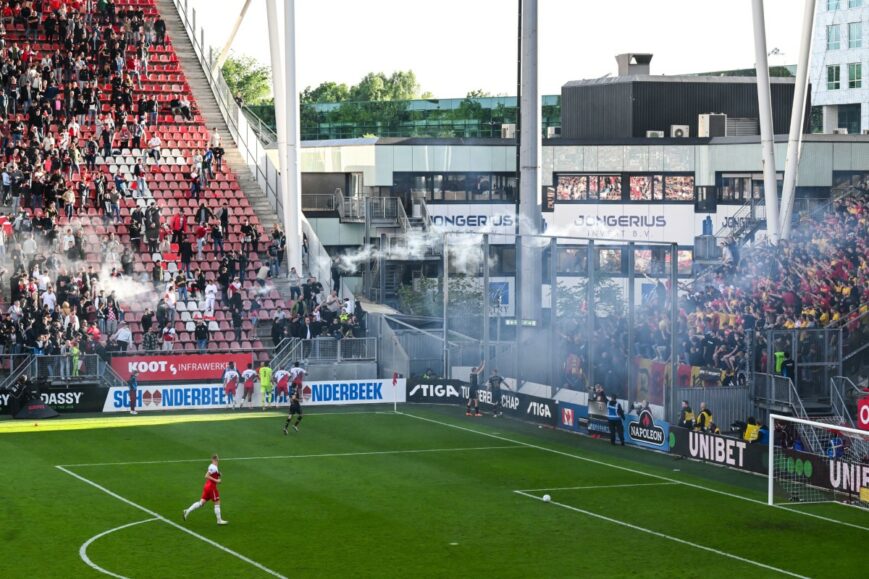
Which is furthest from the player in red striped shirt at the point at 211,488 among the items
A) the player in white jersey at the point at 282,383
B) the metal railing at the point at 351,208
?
the metal railing at the point at 351,208

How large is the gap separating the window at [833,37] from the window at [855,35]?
1132 millimetres

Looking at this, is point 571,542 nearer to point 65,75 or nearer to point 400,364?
point 400,364

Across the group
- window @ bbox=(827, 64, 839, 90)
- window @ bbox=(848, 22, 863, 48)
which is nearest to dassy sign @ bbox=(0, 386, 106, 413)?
window @ bbox=(827, 64, 839, 90)

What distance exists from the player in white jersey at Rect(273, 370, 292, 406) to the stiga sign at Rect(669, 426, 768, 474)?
16404 millimetres

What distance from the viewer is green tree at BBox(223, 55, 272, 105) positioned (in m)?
161

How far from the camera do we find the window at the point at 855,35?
115m

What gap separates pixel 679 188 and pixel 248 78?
320 ft

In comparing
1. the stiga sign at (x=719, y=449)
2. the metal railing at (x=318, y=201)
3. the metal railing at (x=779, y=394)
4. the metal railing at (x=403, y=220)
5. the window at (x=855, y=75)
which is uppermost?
the window at (x=855, y=75)

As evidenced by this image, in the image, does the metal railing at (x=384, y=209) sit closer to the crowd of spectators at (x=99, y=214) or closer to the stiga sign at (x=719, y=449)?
the crowd of spectators at (x=99, y=214)

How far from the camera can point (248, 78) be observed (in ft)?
532

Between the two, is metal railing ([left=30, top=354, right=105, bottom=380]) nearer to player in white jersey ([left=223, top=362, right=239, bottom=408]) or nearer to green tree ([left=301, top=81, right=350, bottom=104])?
player in white jersey ([left=223, top=362, right=239, bottom=408])

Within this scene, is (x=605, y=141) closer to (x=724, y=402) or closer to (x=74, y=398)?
(x=724, y=402)

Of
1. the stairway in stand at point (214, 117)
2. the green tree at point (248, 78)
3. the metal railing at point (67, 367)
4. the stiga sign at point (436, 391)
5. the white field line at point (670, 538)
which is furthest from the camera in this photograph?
the green tree at point (248, 78)

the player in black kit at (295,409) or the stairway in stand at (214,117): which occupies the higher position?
the stairway in stand at (214,117)
